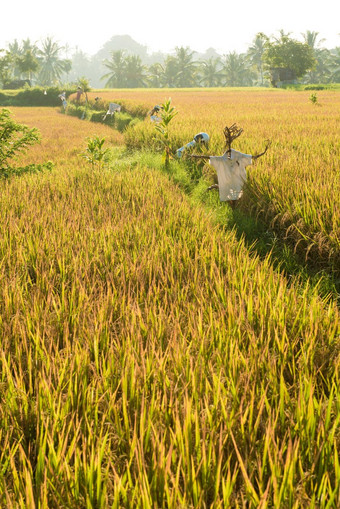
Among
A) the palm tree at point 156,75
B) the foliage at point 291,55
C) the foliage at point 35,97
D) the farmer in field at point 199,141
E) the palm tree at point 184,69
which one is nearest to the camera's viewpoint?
the farmer in field at point 199,141

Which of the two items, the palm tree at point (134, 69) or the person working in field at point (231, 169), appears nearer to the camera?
the person working in field at point (231, 169)

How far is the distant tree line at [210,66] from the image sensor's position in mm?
34531

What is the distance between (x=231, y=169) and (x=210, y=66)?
5427 centimetres

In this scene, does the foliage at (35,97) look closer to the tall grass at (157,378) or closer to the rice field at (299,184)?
the rice field at (299,184)

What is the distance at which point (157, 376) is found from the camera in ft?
4.62

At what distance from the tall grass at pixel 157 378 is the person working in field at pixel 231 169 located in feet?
4.29

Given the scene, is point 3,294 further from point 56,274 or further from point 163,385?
point 163,385

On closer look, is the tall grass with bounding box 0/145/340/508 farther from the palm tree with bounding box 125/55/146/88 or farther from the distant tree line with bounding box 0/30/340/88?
the palm tree with bounding box 125/55/146/88

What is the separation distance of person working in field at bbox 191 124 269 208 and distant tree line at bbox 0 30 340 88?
2967 centimetres

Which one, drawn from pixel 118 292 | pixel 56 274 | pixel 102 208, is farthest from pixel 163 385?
pixel 102 208

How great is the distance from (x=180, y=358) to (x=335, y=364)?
56 cm

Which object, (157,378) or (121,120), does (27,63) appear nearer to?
(121,120)

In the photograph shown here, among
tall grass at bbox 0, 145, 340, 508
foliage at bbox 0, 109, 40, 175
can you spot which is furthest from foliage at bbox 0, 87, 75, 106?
tall grass at bbox 0, 145, 340, 508

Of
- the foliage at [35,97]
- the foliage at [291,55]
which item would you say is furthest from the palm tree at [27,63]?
the foliage at [291,55]
